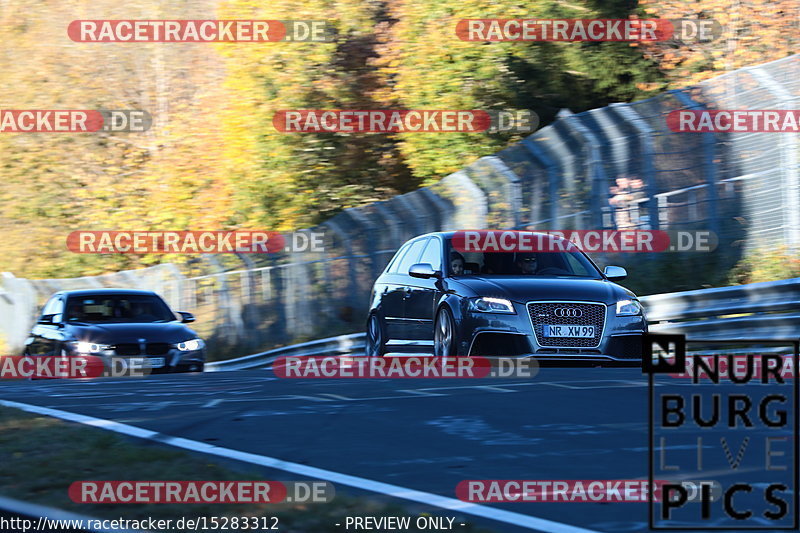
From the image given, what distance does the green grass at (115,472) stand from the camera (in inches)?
234

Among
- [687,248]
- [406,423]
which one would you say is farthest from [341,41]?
[406,423]

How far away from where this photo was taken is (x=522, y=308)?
12.9 metres

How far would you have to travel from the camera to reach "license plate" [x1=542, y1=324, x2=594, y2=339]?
12867 mm

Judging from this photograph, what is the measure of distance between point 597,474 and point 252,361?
58.0 ft

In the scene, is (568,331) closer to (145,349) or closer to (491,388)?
Result: (491,388)

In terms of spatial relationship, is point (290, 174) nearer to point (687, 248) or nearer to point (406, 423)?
point (687, 248)

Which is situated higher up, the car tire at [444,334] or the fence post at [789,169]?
the fence post at [789,169]

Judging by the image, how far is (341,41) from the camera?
104 ft
